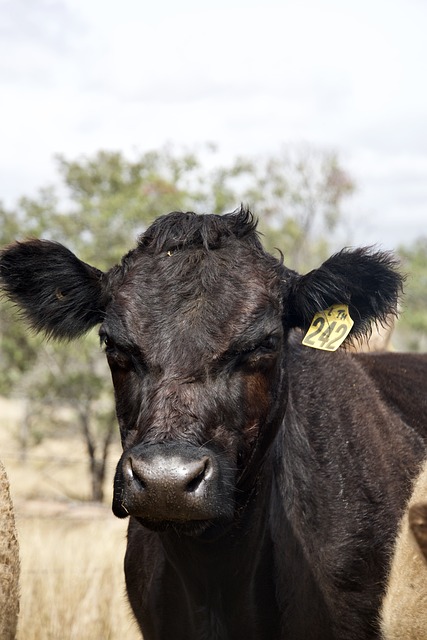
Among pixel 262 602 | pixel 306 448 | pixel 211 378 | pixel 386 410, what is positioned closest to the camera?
pixel 211 378

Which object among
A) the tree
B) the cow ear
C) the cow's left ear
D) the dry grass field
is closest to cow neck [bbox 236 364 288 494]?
the cow's left ear

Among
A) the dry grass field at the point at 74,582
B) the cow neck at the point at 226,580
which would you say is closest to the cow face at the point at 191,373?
the cow neck at the point at 226,580

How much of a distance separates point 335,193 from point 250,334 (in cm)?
2971

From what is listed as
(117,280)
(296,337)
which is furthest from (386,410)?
(117,280)

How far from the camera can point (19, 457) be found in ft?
59.6

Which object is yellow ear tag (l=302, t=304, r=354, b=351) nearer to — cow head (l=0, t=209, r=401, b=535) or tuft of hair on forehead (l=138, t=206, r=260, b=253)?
cow head (l=0, t=209, r=401, b=535)

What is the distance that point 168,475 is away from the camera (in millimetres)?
3551

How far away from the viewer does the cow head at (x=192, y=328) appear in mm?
3715

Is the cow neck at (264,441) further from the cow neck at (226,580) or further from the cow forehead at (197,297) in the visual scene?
the cow forehead at (197,297)

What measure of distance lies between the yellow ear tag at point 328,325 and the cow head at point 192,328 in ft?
0.17

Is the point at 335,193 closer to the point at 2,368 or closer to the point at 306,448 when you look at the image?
the point at 2,368

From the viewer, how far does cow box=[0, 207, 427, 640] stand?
3898mm

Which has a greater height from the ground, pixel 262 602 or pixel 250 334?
pixel 250 334

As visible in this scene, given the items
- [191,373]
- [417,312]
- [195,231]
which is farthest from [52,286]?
[417,312]
